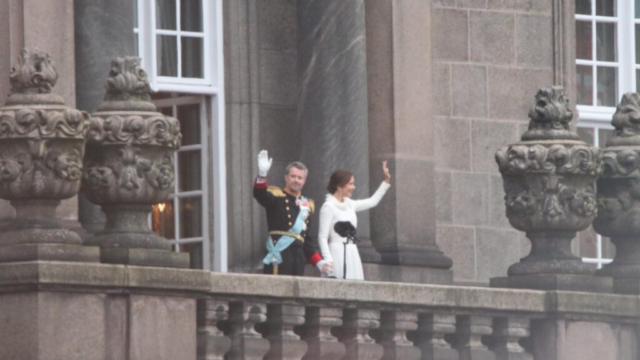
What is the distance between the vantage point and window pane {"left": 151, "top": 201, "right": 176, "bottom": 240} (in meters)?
20.4

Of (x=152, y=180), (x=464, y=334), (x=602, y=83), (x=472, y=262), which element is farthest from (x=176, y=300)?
(x=602, y=83)

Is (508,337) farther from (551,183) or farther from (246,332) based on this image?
(246,332)

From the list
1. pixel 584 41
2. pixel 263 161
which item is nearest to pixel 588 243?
pixel 584 41

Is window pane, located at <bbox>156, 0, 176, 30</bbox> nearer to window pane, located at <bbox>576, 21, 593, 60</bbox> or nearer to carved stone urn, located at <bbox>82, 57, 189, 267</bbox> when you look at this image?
window pane, located at <bbox>576, 21, 593, 60</bbox>

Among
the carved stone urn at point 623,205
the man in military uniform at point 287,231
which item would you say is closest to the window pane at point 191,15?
the man in military uniform at point 287,231

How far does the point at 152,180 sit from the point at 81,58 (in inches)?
154

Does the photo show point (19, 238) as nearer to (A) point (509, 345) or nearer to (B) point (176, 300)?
(B) point (176, 300)

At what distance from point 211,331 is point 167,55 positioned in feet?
18.0

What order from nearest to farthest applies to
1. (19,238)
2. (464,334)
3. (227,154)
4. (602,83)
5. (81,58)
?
(19,238) → (464,334) → (81,58) → (227,154) → (602,83)

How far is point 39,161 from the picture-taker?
46.4 feet

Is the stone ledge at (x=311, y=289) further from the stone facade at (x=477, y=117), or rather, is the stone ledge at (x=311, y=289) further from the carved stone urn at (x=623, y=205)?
the stone facade at (x=477, y=117)

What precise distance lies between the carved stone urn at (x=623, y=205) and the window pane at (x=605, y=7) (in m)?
5.53

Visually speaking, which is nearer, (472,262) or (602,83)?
(472,262)

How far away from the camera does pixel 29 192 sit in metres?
14.2
